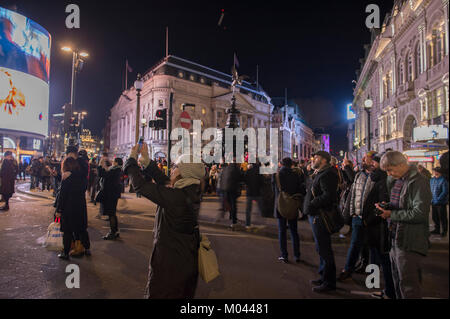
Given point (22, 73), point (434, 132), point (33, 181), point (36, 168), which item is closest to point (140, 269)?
point (434, 132)

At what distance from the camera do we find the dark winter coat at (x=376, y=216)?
3.68 metres

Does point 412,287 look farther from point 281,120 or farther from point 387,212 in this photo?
point 281,120

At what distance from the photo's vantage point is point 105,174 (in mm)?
6871

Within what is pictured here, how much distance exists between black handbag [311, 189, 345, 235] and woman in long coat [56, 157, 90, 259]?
4.28m

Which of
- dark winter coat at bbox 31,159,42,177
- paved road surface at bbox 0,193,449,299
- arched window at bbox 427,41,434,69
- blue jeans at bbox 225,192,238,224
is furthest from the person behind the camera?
arched window at bbox 427,41,434,69

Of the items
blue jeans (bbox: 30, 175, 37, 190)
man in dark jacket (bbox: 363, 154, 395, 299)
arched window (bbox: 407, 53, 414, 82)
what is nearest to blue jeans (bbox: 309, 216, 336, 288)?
man in dark jacket (bbox: 363, 154, 395, 299)

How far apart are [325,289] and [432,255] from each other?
2083 millimetres

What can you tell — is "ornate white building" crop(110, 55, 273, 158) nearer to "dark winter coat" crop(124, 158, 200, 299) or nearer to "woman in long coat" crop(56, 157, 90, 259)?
"woman in long coat" crop(56, 157, 90, 259)

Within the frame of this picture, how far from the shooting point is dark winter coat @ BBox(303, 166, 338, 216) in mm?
3877

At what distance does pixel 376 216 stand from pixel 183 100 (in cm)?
5309

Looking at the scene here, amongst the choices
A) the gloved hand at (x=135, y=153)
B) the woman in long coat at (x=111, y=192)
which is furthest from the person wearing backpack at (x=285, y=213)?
the woman in long coat at (x=111, y=192)

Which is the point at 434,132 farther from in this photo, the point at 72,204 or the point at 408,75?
the point at 408,75

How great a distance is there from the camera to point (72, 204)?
518 centimetres
